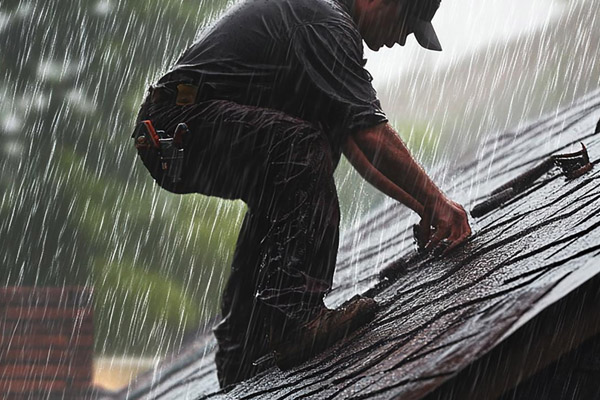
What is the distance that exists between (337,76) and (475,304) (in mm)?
884

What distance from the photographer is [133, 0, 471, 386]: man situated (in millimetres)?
2906

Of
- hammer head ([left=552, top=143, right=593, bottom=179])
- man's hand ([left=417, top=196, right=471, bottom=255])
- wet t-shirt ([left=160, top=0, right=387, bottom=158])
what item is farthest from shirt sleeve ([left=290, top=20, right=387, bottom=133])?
hammer head ([left=552, top=143, right=593, bottom=179])

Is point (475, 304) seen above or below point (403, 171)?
below

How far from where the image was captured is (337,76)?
296 centimetres

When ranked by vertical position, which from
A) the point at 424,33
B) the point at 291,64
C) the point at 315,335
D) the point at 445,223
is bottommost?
the point at 315,335

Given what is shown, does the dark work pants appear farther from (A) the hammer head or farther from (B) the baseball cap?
(A) the hammer head

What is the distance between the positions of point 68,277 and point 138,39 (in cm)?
331

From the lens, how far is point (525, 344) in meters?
2.04

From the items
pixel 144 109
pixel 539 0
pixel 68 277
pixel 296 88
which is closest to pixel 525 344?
pixel 296 88

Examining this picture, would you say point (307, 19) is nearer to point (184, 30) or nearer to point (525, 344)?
point (525, 344)

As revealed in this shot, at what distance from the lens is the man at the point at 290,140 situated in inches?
114

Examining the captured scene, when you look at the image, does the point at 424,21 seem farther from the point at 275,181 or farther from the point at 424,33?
the point at 275,181

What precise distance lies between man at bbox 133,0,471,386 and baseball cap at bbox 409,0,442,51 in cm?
9

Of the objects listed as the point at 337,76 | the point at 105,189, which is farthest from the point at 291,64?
the point at 105,189
